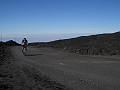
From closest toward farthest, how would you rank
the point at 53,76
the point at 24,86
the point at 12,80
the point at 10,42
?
the point at 24,86
the point at 12,80
the point at 53,76
the point at 10,42

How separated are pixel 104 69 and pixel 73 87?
5140 mm

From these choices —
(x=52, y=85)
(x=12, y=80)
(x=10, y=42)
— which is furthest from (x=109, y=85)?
(x=10, y=42)

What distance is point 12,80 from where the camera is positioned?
11.2m

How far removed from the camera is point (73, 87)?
11.3 m

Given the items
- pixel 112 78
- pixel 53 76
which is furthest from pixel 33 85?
pixel 112 78

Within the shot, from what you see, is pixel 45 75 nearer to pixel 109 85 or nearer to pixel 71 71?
pixel 71 71

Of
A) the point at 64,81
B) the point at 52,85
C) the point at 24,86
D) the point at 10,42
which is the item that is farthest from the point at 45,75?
the point at 10,42

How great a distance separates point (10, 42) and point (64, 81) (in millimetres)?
44114

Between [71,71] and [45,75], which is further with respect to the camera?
[71,71]

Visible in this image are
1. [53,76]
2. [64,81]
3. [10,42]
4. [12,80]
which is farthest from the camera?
[10,42]

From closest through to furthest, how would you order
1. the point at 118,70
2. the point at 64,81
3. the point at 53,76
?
the point at 64,81
the point at 53,76
the point at 118,70

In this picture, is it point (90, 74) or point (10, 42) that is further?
point (10, 42)

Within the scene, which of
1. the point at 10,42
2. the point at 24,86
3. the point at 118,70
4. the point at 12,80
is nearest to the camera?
the point at 24,86

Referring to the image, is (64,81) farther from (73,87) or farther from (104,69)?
(104,69)
